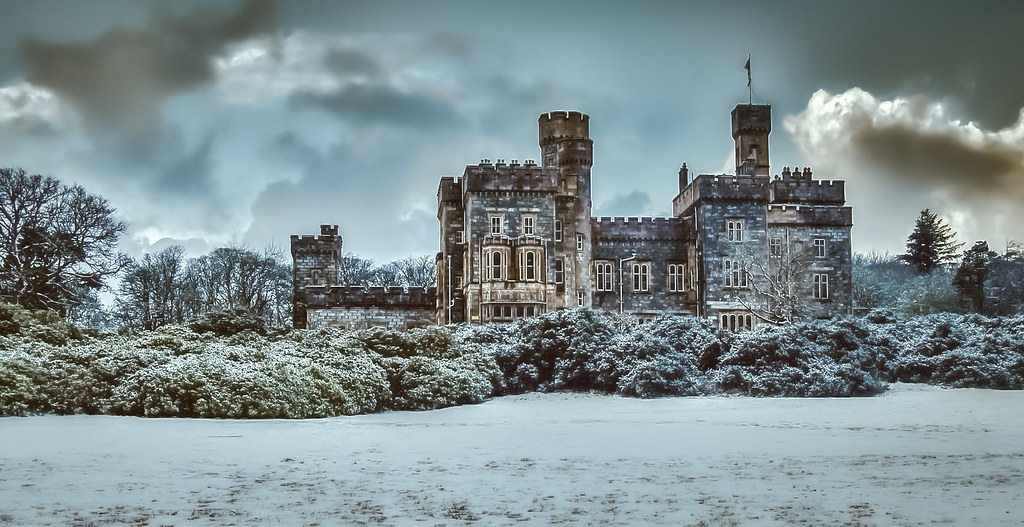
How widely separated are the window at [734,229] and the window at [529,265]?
1082 cm

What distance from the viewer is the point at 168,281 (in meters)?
57.9

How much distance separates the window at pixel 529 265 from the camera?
4416cm

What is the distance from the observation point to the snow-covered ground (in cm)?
727

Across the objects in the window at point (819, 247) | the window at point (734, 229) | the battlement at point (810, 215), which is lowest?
the window at point (819, 247)

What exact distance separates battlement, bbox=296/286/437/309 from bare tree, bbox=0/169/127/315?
9.92m

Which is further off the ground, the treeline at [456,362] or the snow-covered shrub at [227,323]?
the snow-covered shrub at [227,323]

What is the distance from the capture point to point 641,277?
5119cm

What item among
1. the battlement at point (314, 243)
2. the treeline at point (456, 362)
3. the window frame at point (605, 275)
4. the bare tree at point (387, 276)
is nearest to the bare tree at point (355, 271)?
the bare tree at point (387, 276)

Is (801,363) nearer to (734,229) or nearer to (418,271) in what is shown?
(734,229)

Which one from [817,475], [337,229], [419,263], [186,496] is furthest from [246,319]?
[419,263]

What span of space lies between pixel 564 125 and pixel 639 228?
25.3ft

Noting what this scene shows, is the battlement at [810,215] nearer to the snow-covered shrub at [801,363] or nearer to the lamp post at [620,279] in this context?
the lamp post at [620,279]

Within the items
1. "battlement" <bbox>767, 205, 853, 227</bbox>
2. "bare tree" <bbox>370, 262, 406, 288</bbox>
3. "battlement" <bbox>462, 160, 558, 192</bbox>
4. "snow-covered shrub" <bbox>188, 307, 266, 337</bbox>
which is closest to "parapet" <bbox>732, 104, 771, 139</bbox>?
"battlement" <bbox>767, 205, 853, 227</bbox>

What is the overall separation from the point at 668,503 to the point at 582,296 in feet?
141
